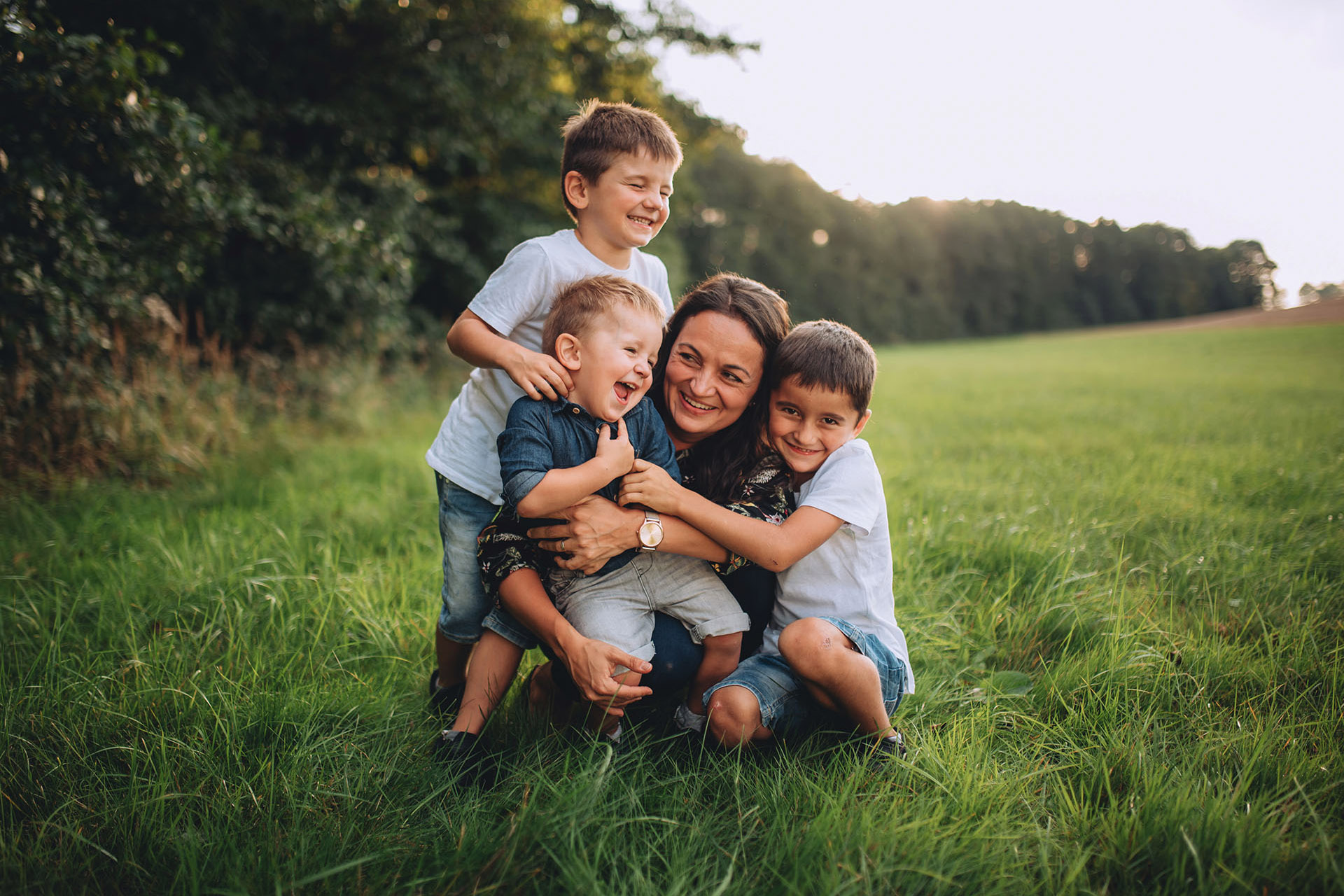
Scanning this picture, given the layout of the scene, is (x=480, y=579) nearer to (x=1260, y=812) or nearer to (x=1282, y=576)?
(x=1260, y=812)

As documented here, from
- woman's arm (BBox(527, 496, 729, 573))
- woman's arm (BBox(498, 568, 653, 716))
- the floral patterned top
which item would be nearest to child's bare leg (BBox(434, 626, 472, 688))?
the floral patterned top

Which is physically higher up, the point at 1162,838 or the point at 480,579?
the point at 480,579

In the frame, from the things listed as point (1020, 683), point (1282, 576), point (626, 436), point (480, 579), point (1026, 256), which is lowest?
point (1020, 683)

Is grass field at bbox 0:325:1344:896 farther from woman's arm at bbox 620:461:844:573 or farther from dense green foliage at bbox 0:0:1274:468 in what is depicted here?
dense green foliage at bbox 0:0:1274:468

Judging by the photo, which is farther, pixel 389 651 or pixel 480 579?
pixel 389 651

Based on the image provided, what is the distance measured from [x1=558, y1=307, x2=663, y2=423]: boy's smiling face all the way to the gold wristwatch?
31cm

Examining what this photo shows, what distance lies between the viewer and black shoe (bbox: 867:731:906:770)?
6.04ft

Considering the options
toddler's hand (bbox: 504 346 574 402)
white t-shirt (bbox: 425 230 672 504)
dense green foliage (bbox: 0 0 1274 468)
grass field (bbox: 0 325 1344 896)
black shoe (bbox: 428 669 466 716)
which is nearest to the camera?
grass field (bbox: 0 325 1344 896)

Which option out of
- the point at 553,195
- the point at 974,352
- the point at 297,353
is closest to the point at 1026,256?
the point at 974,352

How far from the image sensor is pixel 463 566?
2.19m

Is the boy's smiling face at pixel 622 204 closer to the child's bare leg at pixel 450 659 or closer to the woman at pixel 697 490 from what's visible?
the woman at pixel 697 490

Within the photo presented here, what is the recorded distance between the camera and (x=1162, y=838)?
5.08ft

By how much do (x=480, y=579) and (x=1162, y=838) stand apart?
1909 millimetres

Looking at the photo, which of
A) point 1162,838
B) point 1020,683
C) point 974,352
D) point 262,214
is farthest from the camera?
point 974,352
